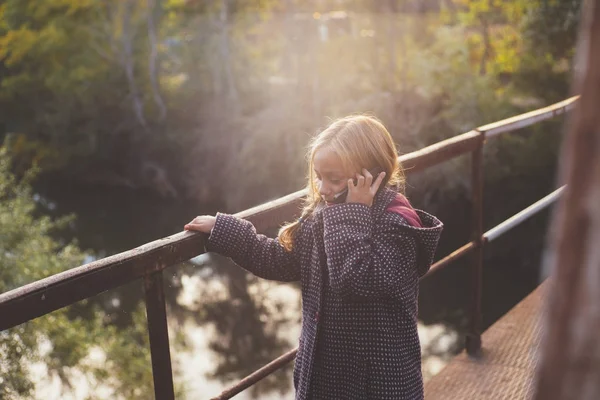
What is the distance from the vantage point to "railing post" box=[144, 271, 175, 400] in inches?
63.3

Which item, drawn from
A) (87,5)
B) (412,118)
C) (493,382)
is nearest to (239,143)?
(412,118)

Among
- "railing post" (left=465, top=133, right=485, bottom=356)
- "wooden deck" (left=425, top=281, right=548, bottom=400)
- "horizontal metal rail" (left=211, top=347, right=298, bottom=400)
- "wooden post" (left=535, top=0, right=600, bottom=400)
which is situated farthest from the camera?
"railing post" (left=465, top=133, right=485, bottom=356)

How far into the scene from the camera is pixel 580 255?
59 cm

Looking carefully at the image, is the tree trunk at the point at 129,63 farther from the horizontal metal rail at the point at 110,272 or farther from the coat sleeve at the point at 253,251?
the coat sleeve at the point at 253,251

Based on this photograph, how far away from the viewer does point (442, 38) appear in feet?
70.1

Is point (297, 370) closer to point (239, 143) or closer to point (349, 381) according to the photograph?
point (349, 381)

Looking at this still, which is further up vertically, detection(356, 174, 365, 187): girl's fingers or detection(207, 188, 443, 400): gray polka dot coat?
detection(356, 174, 365, 187): girl's fingers

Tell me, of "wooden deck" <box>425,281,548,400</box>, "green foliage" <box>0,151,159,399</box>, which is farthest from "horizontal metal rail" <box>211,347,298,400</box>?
"green foliage" <box>0,151,159,399</box>

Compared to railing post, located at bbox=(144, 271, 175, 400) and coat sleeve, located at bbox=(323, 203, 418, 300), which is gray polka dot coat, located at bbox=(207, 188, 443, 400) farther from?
railing post, located at bbox=(144, 271, 175, 400)

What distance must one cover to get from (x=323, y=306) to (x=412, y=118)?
19196 mm

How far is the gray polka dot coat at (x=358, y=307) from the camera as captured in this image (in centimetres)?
164

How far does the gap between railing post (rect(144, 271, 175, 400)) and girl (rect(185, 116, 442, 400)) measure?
0.19 m

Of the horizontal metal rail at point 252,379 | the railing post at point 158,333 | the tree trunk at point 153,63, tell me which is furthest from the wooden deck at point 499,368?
the tree trunk at point 153,63

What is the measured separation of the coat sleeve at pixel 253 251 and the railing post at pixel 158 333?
0.19 m
